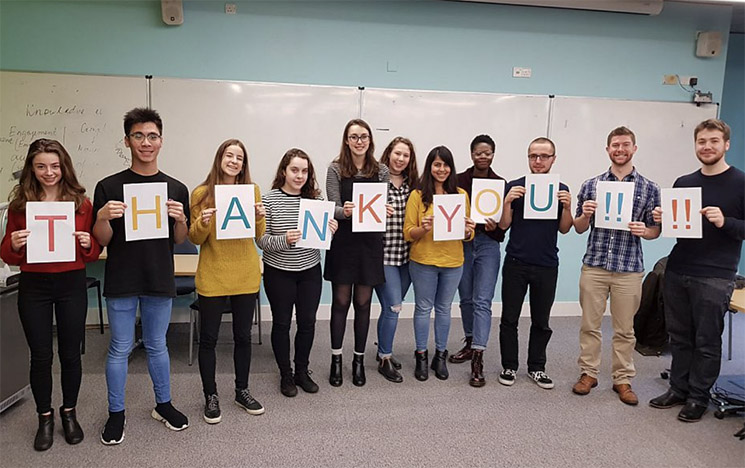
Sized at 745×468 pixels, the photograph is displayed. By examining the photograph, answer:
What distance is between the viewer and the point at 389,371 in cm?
306

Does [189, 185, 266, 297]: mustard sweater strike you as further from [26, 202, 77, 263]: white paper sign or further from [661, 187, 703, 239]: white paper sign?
[661, 187, 703, 239]: white paper sign

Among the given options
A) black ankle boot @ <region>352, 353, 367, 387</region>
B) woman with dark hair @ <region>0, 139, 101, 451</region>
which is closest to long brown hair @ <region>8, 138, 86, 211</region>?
woman with dark hair @ <region>0, 139, 101, 451</region>

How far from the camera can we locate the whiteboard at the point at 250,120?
4.11m

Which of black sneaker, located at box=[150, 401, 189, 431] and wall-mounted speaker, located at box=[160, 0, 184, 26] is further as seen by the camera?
wall-mounted speaker, located at box=[160, 0, 184, 26]

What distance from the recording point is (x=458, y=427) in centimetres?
251

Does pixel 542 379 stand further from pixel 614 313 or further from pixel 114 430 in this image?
pixel 114 430

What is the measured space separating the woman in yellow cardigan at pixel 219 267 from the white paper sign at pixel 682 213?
212 cm

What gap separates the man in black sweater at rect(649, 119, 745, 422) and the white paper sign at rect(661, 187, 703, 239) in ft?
0.16

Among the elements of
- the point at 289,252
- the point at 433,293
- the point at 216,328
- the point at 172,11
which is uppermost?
the point at 172,11

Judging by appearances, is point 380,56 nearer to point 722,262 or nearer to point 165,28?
point 165,28

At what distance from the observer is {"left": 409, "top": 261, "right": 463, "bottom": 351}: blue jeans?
2908 mm

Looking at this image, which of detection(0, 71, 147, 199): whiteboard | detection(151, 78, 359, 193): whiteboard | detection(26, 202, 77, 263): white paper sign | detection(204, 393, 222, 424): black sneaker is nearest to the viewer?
detection(26, 202, 77, 263): white paper sign

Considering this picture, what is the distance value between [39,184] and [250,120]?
89.1 inches

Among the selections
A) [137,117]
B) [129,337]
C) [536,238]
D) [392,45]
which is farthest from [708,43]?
[129,337]
